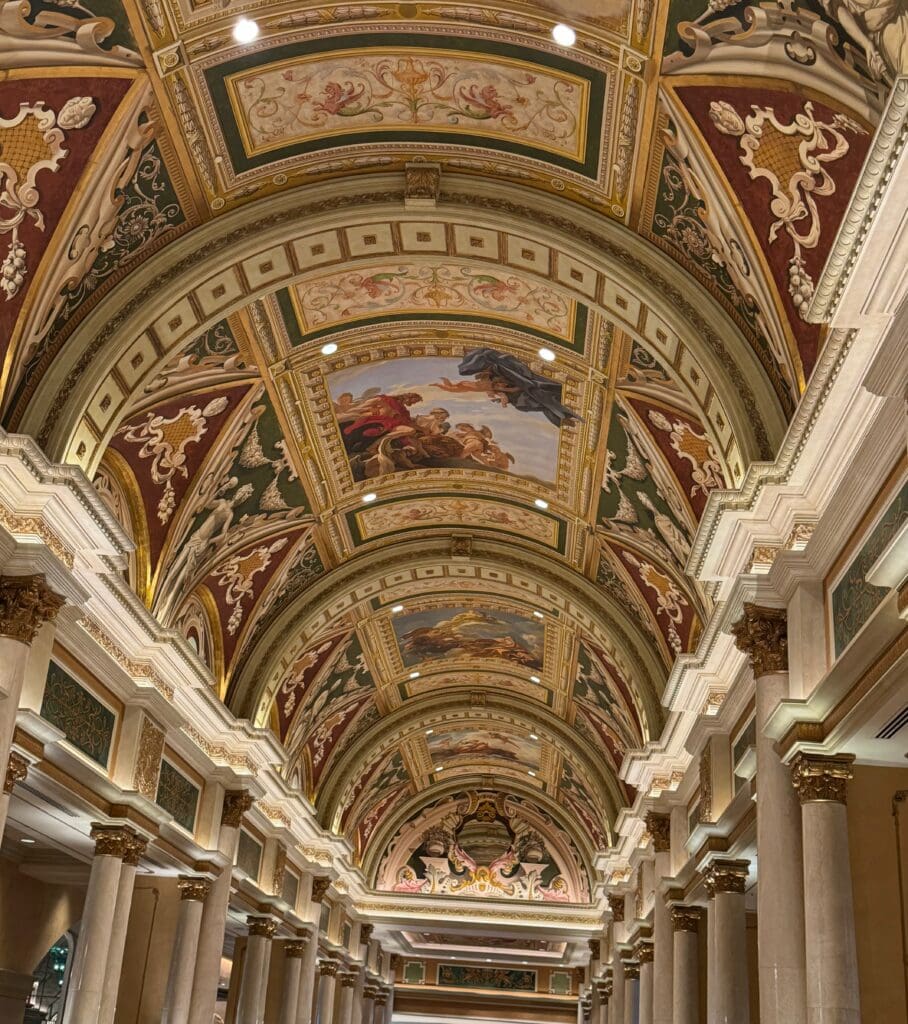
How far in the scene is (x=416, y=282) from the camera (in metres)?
16.3

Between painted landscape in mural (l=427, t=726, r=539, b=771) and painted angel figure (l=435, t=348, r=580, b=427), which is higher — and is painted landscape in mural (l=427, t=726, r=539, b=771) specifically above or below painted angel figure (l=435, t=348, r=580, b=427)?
below

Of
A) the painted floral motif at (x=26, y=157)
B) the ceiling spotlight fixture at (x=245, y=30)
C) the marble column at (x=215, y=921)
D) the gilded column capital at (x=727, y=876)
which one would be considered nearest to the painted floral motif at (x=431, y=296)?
the ceiling spotlight fixture at (x=245, y=30)

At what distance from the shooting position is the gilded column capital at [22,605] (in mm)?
12109

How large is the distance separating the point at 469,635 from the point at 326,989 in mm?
10451

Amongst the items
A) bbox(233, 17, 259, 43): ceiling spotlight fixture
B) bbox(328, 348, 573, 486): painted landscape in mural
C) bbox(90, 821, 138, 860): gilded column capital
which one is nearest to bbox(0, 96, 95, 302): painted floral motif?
bbox(233, 17, 259, 43): ceiling spotlight fixture

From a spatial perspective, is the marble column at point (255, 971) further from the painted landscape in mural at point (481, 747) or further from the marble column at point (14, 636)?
the marble column at point (14, 636)

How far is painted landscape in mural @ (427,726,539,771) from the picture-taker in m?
35.4

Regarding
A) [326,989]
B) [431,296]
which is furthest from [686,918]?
[326,989]

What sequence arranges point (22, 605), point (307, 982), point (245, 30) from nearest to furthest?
point (245, 30) → point (22, 605) → point (307, 982)

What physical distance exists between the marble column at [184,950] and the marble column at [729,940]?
8.18 meters

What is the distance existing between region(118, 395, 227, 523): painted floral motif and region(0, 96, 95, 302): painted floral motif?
391 cm

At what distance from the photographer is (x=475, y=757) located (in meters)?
38.1

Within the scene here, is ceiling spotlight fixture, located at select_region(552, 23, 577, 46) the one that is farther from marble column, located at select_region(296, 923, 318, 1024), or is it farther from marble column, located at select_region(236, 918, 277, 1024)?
marble column, located at select_region(296, 923, 318, 1024)

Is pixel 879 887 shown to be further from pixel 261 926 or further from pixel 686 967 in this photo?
pixel 261 926
